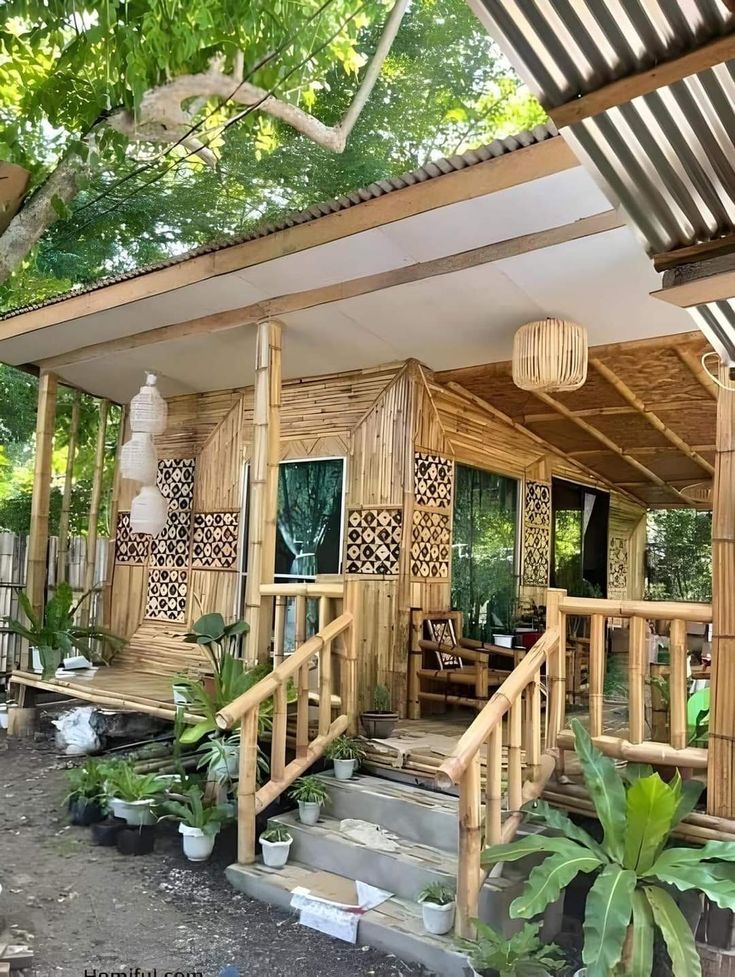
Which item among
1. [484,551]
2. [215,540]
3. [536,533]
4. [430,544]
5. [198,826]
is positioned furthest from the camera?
[536,533]

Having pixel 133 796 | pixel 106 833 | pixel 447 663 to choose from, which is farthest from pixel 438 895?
pixel 447 663

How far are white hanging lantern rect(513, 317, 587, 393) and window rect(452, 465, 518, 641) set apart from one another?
7.31 ft

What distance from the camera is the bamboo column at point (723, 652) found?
3305 mm

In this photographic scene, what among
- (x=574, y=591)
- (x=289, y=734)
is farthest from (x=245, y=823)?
(x=574, y=591)

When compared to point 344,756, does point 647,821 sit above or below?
above

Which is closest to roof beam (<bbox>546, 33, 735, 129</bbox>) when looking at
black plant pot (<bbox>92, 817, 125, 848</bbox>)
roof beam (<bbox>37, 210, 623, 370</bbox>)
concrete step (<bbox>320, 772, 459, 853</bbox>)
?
roof beam (<bbox>37, 210, 623, 370</bbox>)

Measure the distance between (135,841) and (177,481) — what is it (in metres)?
4.24

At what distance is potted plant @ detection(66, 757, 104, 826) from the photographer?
4766 mm

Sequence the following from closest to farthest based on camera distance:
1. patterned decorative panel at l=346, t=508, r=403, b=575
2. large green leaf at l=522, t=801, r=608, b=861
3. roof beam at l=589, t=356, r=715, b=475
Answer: large green leaf at l=522, t=801, r=608, b=861
roof beam at l=589, t=356, r=715, b=475
patterned decorative panel at l=346, t=508, r=403, b=575

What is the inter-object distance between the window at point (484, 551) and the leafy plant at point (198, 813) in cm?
306

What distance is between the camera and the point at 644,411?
6.82 m

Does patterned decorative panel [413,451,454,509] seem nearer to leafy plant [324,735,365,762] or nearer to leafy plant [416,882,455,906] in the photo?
leafy plant [324,735,365,762]

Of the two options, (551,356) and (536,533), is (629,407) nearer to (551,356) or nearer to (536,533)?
(536,533)

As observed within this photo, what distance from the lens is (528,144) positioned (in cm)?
359
